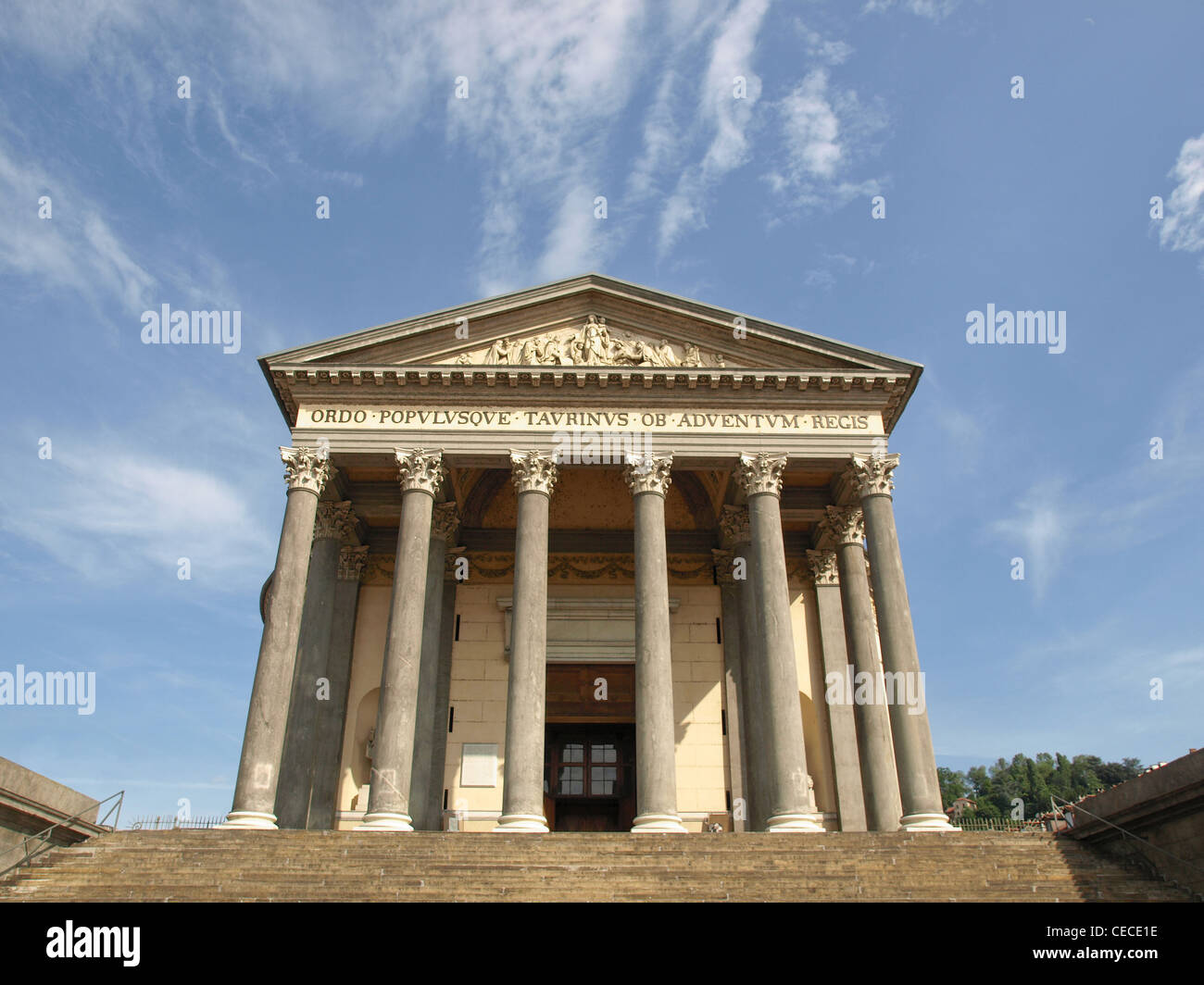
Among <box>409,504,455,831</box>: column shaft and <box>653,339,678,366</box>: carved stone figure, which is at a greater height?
<box>653,339,678,366</box>: carved stone figure

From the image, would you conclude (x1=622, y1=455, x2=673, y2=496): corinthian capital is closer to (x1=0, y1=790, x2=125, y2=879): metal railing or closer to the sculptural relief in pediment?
the sculptural relief in pediment

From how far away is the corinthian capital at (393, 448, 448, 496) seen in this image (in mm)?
25828

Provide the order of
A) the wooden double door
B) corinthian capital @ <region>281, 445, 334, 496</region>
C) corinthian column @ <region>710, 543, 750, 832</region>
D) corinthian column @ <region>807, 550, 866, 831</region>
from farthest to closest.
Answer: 1. the wooden double door
2. corinthian column @ <region>710, 543, 750, 832</region>
3. corinthian column @ <region>807, 550, 866, 831</region>
4. corinthian capital @ <region>281, 445, 334, 496</region>

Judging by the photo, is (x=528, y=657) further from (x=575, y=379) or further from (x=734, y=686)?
(x=734, y=686)

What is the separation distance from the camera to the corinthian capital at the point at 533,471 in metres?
25.7

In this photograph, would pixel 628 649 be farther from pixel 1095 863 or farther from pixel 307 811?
pixel 1095 863

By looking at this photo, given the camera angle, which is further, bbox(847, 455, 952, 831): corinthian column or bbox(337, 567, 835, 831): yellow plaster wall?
bbox(337, 567, 835, 831): yellow plaster wall

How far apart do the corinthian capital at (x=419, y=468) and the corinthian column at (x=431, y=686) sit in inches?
98.0

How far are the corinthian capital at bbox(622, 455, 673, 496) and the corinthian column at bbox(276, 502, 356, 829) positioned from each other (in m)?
9.51

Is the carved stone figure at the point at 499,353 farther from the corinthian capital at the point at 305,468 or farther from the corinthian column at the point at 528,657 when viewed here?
the corinthian capital at the point at 305,468

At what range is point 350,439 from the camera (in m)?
26.2

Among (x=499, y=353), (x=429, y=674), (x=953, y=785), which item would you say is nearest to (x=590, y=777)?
(x=429, y=674)

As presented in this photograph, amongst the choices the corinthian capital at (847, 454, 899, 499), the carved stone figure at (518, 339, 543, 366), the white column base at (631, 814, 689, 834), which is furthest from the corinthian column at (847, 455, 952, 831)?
the carved stone figure at (518, 339, 543, 366)
